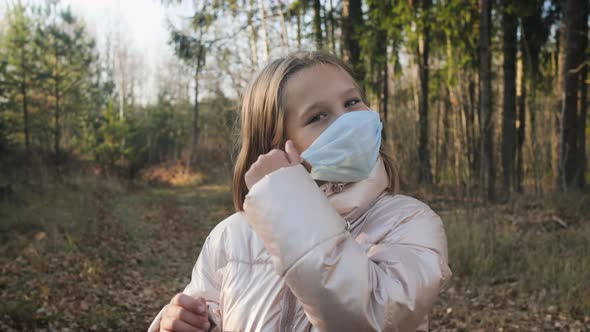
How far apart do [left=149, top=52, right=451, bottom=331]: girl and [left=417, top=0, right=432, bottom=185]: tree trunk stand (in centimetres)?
885

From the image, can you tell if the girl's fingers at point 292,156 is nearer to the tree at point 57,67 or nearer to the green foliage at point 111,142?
the tree at point 57,67

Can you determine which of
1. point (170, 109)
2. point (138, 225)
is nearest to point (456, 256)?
point (138, 225)

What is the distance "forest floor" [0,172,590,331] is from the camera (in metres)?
4.95

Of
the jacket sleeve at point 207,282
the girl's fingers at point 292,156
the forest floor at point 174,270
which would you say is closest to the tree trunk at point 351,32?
the forest floor at point 174,270

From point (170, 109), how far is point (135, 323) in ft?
114

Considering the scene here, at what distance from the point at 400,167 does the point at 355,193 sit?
8.78 meters

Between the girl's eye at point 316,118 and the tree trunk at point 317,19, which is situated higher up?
the tree trunk at point 317,19

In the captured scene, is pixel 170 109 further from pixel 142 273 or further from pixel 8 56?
pixel 142 273

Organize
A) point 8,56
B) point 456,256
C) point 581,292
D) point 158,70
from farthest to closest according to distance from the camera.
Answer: point 158,70
point 8,56
point 456,256
point 581,292

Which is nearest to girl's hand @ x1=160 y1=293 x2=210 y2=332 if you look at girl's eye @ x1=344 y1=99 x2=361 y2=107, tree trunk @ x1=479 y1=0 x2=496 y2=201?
girl's eye @ x1=344 y1=99 x2=361 y2=107

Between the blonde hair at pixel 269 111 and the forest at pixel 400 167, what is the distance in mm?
169

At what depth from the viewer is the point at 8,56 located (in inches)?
832

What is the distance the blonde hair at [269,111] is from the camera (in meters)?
1.56

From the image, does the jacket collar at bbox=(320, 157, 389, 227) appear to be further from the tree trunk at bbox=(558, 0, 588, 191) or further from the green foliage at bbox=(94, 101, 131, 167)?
the green foliage at bbox=(94, 101, 131, 167)
